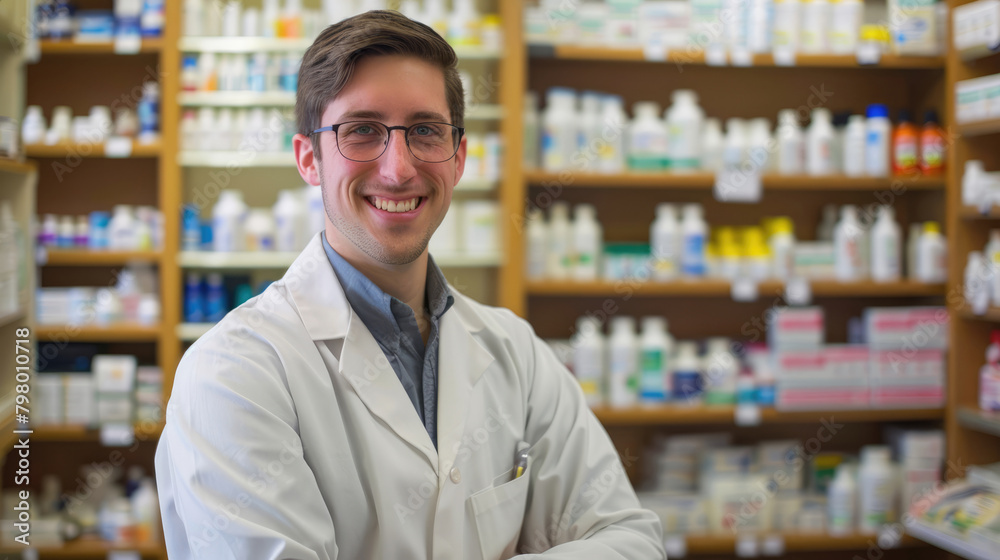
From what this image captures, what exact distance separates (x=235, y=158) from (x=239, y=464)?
227cm

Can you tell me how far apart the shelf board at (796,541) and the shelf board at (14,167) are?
2.73 metres

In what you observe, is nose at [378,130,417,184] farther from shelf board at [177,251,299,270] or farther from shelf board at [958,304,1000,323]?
shelf board at [958,304,1000,323]

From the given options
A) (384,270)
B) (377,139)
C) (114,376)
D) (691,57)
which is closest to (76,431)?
(114,376)

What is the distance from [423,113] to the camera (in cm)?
118

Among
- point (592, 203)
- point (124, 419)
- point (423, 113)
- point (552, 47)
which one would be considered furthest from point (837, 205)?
point (124, 419)

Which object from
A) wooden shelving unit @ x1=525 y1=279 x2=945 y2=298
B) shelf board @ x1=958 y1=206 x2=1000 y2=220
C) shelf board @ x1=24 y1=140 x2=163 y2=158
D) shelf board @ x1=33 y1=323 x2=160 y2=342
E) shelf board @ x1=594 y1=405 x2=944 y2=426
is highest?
shelf board @ x1=24 y1=140 x2=163 y2=158

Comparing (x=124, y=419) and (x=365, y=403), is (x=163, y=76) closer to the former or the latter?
(x=124, y=419)

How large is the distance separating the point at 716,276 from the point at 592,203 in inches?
24.8

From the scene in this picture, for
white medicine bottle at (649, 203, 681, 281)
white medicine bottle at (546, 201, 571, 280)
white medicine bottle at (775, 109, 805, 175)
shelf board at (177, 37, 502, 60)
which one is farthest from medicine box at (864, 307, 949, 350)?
shelf board at (177, 37, 502, 60)

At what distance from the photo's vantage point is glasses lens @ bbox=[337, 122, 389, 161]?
1.18 meters

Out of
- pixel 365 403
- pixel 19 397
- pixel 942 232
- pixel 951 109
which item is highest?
pixel 951 109

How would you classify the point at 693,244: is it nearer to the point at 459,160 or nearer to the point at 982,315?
the point at 982,315

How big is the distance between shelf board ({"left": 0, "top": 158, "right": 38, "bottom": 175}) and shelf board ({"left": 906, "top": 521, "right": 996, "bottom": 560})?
3.21 m

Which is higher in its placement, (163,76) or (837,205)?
(163,76)
